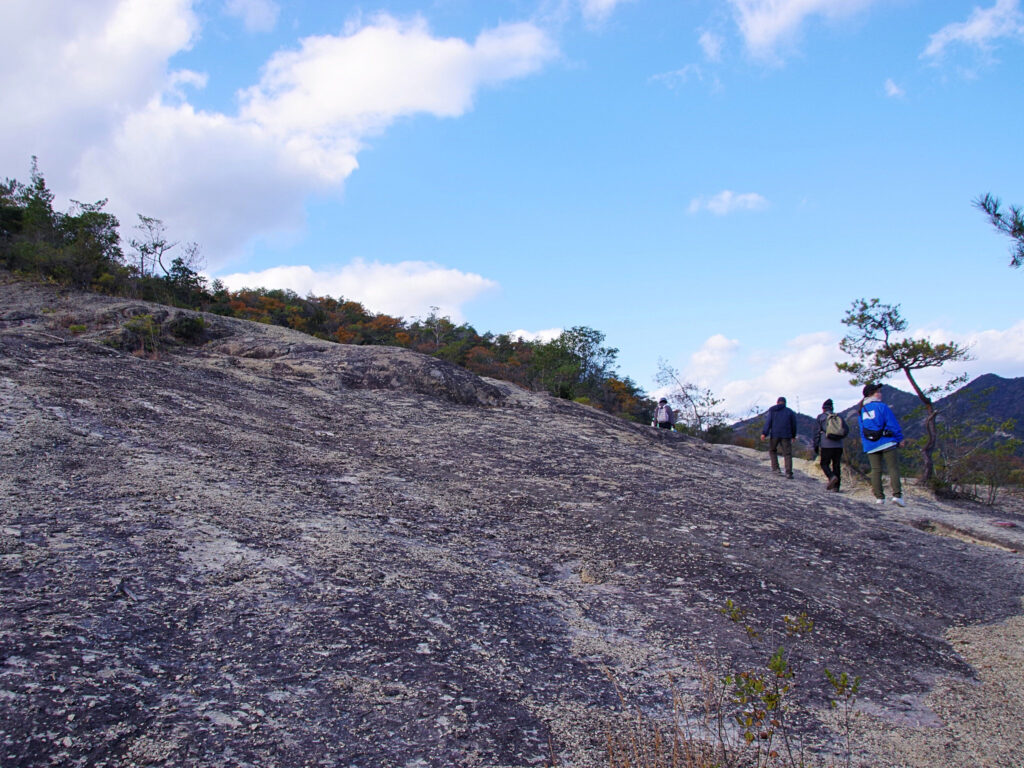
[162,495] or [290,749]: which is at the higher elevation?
[162,495]

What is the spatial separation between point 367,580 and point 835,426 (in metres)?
8.31

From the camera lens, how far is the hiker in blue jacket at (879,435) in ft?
26.2

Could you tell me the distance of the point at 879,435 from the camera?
8086 millimetres

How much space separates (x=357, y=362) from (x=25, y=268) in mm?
8611

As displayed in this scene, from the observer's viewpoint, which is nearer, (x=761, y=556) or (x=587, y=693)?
(x=587, y=693)

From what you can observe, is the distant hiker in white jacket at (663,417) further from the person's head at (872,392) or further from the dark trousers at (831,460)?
the person's head at (872,392)

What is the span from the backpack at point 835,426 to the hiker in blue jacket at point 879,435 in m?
0.87

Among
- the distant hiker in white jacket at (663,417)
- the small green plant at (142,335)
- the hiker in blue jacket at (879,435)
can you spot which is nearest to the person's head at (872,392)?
the hiker in blue jacket at (879,435)

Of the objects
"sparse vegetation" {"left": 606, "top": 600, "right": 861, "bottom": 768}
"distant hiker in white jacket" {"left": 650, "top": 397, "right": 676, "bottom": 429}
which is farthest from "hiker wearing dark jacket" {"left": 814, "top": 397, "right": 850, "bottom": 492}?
"sparse vegetation" {"left": 606, "top": 600, "right": 861, "bottom": 768}

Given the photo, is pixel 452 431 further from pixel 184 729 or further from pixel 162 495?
pixel 184 729

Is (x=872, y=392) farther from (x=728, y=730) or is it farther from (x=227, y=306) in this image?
(x=227, y=306)

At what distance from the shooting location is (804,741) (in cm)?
247

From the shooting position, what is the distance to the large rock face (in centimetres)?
214

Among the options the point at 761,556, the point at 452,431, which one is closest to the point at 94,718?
the point at 761,556
